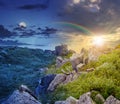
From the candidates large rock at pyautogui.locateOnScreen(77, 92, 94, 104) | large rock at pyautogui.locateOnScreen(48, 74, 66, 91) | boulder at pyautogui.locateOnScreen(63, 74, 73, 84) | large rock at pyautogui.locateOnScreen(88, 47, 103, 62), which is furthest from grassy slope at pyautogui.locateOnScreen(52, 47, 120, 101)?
large rock at pyautogui.locateOnScreen(77, 92, 94, 104)

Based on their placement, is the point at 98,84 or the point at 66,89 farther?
the point at 66,89

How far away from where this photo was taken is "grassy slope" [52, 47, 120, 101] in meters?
46.9

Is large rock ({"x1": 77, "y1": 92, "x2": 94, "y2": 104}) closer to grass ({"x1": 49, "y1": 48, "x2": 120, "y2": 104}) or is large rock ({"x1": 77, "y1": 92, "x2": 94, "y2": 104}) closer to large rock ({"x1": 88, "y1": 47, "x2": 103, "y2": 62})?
grass ({"x1": 49, "y1": 48, "x2": 120, "y2": 104})

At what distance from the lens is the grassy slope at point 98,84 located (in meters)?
46.9

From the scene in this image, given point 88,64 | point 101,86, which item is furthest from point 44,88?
point 101,86

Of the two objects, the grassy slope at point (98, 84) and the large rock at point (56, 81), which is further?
the large rock at point (56, 81)

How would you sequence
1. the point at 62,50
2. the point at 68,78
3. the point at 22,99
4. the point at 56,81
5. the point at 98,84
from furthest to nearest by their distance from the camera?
the point at 62,50 → the point at 56,81 → the point at 68,78 → the point at 98,84 → the point at 22,99

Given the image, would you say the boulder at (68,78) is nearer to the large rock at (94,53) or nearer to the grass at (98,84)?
the grass at (98,84)

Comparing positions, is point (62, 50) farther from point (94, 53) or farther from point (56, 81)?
point (56, 81)

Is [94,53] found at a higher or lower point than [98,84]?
higher

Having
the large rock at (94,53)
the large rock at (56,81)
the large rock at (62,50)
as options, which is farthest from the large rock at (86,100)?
the large rock at (62,50)

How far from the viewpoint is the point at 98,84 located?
47.9 meters

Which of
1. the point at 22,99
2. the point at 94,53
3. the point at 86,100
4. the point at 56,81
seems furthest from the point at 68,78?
the point at 22,99

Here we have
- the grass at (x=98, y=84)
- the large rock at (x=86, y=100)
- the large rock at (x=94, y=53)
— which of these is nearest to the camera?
the large rock at (x=86, y=100)
